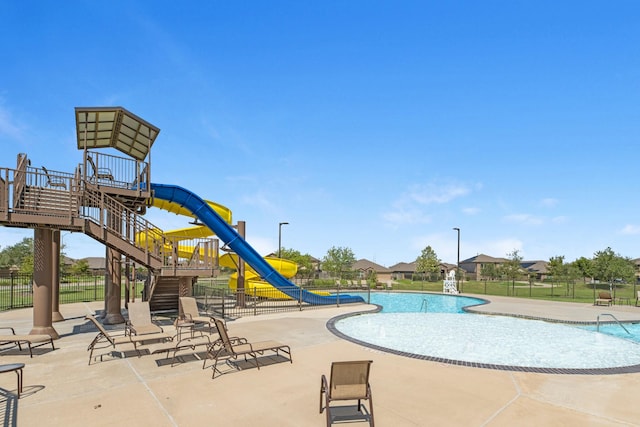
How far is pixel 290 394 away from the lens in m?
6.36

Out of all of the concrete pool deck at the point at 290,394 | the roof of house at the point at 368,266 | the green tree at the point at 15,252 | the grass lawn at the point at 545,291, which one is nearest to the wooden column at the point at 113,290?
the concrete pool deck at the point at 290,394

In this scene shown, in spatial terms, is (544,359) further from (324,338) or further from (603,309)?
(603,309)

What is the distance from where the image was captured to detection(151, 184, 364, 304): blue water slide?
52.1 ft

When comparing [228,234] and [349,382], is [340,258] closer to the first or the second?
[228,234]

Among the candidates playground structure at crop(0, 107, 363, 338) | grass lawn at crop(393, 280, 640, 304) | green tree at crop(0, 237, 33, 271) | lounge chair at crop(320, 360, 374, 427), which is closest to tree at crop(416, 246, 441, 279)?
grass lawn at crop(393, 280, 640, 304)

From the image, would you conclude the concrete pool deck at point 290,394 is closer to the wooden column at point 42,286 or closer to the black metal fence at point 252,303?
the wooden column at point 42,286

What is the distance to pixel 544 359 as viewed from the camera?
9.98 m

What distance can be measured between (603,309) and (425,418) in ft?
68.0

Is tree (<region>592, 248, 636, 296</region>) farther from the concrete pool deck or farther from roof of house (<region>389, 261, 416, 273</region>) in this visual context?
roof of house (<region>389, 261, 416, 273</region>)

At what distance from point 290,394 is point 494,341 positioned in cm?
902

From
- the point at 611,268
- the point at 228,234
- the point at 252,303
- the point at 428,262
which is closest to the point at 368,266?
the point at 428,262

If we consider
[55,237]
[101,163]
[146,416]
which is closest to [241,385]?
[146,416]

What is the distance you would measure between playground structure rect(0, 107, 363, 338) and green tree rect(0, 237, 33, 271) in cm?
8044

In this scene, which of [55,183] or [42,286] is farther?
[55,183]
